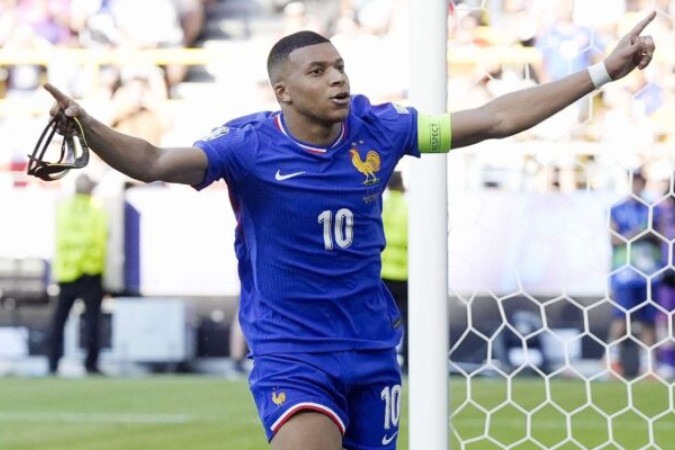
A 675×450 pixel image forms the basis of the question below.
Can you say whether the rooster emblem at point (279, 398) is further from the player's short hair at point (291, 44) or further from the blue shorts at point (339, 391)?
the player's short hair at point (291, 44)

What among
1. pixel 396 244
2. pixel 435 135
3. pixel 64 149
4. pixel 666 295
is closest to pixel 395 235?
pixel 396 244

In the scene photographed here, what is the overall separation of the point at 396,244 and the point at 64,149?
27.0 feet

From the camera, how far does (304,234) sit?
4.18 meters

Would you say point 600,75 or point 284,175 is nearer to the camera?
point 284,175

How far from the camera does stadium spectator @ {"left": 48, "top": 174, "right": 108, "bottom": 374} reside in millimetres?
12695

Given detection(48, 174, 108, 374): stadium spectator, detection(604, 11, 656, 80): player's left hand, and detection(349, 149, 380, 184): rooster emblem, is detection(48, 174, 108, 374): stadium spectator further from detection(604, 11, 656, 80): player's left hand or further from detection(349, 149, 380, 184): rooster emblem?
detection(604, 11, 656, 80): player's left hand

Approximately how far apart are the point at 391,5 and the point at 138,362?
14.5 ft

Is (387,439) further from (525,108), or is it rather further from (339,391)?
(525,108)

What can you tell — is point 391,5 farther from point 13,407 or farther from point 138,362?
point 13,407

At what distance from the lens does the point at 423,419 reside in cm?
473

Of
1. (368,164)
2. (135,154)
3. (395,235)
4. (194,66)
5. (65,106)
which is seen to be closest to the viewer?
(65,106)

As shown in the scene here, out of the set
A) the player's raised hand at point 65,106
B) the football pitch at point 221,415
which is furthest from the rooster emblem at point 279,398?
the football pitch at point 221,415

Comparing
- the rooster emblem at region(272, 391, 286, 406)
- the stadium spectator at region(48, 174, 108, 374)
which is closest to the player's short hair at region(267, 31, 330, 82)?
the rooster emblem at region(272, 391, 286, 406)

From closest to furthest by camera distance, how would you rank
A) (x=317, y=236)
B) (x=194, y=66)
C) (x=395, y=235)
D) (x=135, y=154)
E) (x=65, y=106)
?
(x=65, y=106)
(x=135, y=154)
(x=317, y=236)
(x=395, y=235)
(x=194, y=66)
